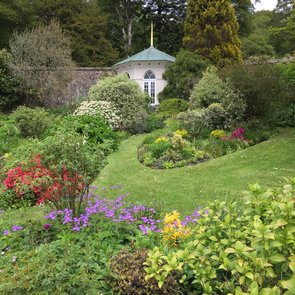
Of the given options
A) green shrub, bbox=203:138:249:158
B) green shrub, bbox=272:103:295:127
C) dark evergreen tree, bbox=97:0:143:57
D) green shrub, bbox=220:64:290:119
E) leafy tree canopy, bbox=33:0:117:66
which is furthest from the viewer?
dark evergreen tree, bbox=97:0:143:57

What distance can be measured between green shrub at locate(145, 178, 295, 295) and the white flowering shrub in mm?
11072

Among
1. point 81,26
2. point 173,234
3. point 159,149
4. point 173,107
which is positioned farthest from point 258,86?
point 81,26

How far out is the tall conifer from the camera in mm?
20703

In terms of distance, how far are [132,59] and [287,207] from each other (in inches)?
843

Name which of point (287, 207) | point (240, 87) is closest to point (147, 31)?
point (240, 87)

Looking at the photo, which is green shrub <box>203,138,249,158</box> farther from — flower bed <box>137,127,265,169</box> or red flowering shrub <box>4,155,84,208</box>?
red flowering shrub <box>4,155,84,208</box>

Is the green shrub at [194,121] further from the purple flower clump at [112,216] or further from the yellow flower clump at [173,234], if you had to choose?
the yellow flower clump at [173,234]

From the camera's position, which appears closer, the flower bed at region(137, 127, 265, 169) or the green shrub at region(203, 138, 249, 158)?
the flower bed at region(137, 127, 265, 169)

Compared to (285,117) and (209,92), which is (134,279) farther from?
(285,117)

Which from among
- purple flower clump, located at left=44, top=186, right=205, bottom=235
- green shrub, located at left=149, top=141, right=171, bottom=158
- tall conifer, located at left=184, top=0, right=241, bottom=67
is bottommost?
green shrub, located at left=149, top=141, right=171, bottom=158

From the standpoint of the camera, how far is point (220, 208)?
3.08 meters

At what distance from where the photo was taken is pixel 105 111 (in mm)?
14062

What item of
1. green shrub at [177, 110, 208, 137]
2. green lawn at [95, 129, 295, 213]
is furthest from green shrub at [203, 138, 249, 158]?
green shrub at [177, 110, 208, 137]

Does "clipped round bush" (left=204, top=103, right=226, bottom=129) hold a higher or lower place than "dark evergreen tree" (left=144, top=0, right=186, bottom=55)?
lower
